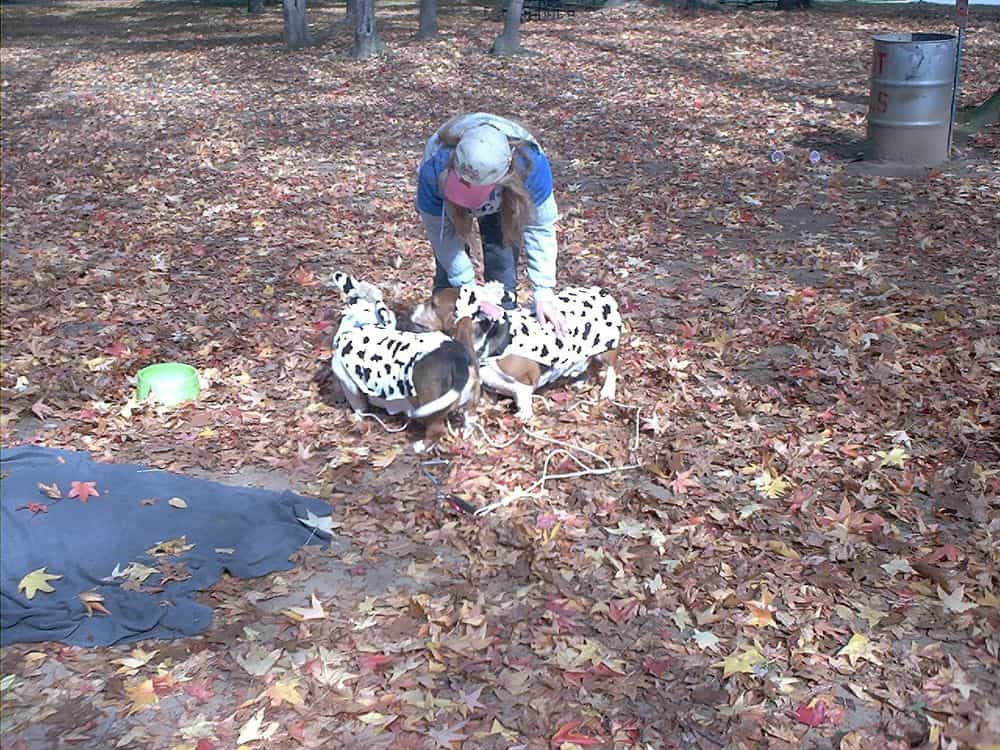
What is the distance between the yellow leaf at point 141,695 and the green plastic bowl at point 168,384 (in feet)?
7.94

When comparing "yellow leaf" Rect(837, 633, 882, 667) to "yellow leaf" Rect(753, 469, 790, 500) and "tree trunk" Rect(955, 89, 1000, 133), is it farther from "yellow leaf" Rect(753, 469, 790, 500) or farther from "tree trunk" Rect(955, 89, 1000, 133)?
"tree trunk" Rect(955, 89, 1000, 133)

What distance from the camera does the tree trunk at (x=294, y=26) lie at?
20547 mm

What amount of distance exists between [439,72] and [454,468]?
12999 millimetres

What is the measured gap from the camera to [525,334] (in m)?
5.33

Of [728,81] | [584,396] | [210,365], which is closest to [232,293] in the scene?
[210,365]

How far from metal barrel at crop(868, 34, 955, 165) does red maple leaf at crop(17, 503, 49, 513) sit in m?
8.71

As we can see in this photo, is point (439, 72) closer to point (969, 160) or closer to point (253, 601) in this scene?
point (969, 160)

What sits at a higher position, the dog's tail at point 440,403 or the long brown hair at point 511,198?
the long brown hair at point 511,198

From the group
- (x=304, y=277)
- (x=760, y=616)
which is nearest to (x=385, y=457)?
(x=760, y=616)

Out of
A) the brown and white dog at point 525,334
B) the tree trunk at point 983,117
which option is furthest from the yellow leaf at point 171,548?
the tree trunk at point 983,117

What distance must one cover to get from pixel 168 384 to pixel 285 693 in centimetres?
271

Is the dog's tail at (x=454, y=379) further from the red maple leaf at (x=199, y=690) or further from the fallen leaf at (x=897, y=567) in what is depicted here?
the fallen leaf at (x=897, y=567)

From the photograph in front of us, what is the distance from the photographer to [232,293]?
7.70 metres

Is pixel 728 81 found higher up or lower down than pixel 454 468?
higher up
